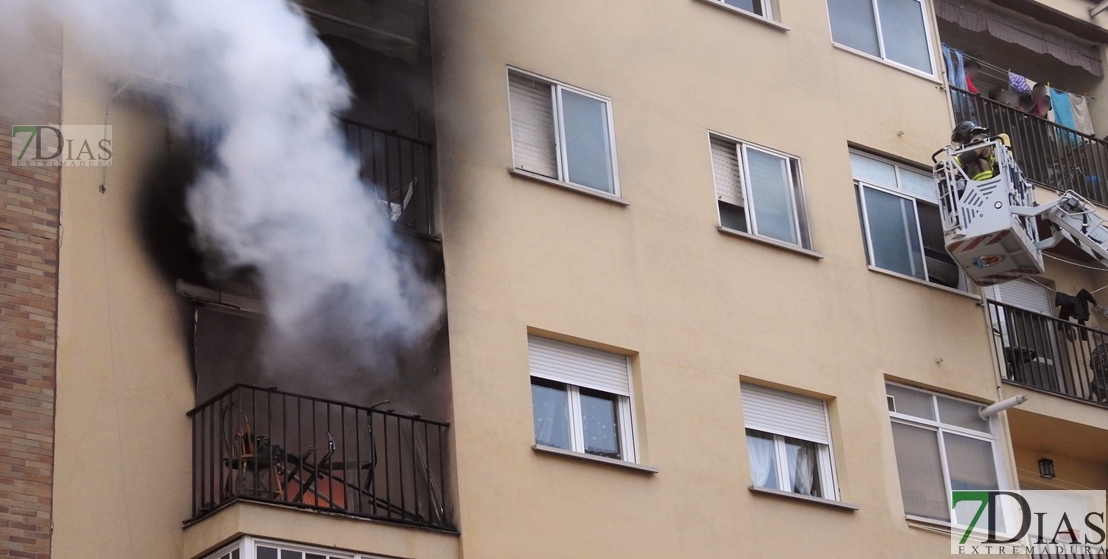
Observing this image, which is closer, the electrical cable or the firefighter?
the electrical cable

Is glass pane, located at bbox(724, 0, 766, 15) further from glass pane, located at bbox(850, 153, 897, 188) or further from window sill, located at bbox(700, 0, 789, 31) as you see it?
glass pane, located at bbox(850, 153, 897, 188)

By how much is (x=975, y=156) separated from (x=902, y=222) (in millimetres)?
1185

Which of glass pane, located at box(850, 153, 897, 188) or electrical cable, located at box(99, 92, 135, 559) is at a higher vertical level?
glass pane, located at box(850, 153, 897, 188)

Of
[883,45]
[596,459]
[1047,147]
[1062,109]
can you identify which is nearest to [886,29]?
[883,45]

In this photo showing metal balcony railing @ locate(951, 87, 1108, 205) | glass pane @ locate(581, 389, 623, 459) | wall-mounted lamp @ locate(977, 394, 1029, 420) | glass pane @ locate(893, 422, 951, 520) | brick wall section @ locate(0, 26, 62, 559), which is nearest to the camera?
brick wall section @ locate(0, 26, 62, 559)

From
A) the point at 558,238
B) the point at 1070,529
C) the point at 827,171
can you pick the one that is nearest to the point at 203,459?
the point at 558,238

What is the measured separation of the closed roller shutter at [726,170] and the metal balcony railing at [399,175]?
376cm

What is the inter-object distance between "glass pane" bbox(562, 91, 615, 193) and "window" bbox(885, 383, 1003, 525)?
4.23m

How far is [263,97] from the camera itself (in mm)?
15219

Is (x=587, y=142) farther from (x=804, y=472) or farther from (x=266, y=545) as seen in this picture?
(x=266, y=545)

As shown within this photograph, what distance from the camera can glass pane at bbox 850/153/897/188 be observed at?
19859 millimetres

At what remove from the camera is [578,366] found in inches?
634

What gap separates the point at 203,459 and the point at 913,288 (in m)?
9.35

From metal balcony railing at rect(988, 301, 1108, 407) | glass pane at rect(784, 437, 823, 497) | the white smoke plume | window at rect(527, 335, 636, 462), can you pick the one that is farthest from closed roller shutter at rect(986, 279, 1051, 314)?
the white smoke plume
